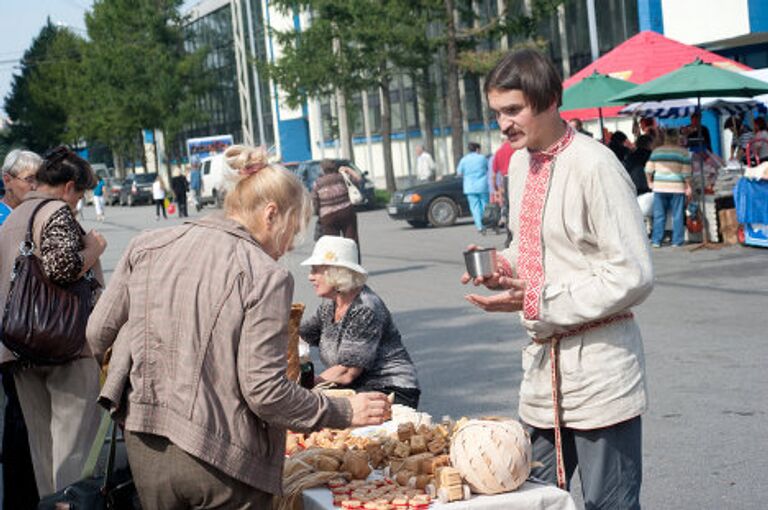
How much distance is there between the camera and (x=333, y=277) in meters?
6.66

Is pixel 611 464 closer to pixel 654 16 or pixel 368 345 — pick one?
pixel 368 345

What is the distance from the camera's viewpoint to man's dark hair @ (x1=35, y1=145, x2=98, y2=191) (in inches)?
239

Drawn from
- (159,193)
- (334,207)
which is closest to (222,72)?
(159,193)

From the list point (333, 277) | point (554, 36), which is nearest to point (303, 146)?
point (554, 36)

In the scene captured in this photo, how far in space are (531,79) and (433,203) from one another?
80.1ft

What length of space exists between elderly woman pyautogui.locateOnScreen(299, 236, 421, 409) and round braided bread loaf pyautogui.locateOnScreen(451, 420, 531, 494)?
2338 millimetres

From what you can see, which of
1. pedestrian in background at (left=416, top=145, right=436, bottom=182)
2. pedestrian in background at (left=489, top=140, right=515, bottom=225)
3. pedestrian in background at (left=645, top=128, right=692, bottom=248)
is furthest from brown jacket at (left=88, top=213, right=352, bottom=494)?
pedestrian in background at (left=416, top=145, right=436, bottom=182)

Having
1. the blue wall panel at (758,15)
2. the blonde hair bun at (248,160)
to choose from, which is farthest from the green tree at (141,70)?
the blonde hair bun at (248,160)

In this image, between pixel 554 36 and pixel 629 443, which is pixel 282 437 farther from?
pixel 554 36

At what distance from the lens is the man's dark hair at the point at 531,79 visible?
12.5ft

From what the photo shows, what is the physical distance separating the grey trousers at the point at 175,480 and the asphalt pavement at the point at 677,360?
1.02 metres

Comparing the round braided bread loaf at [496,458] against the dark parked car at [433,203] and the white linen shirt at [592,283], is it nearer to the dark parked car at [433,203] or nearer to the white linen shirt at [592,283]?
the white linen shirt at [592,283]

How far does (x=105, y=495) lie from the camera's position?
4.32 meters

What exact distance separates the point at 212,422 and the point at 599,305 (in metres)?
1.15
